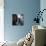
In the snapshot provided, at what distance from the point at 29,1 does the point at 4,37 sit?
5.84 ft

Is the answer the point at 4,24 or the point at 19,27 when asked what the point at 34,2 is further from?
the point at 4,24

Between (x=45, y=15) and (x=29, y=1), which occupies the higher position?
(x=29, y=1)

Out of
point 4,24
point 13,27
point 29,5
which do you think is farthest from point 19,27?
point 29,5

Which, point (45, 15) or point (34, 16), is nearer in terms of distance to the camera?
point (45, 15)

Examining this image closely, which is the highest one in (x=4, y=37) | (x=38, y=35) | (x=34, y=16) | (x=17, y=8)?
(x=17, y=8)

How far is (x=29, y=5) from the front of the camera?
17.3ft

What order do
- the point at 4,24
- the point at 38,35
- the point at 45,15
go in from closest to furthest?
the point at 38,35 → the point at 45,15 → the point at 4,24

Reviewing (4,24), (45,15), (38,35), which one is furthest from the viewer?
(4,24)

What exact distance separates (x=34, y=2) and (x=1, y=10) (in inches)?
54.4

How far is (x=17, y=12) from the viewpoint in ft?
17.3

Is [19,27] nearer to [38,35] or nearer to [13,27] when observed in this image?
[13,27]

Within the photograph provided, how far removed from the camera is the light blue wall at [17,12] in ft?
17.0

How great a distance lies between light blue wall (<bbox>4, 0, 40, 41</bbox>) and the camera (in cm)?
520

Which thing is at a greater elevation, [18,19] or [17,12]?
[17,12]
